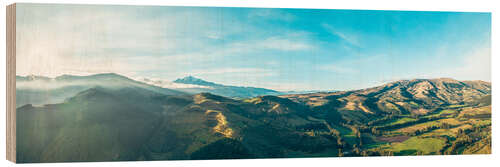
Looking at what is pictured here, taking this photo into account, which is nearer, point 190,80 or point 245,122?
point 190,80

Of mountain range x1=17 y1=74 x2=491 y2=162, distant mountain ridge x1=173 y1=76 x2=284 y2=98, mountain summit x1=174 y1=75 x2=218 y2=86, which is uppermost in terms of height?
mountain summit x1=174 y1=75 x2=218 y2=86

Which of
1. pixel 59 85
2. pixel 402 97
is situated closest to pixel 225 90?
pixel 59 85

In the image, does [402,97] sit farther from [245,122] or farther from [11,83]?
[11,83]

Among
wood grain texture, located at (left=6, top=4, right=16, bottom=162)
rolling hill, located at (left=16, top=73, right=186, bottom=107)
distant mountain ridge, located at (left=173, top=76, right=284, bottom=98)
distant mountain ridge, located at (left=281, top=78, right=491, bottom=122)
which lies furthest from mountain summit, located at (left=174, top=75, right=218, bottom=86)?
wood grain texture, located at (left=6, top=4, right=16, bottom=162)

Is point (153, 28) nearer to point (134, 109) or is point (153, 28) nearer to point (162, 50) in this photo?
point (162, 50)

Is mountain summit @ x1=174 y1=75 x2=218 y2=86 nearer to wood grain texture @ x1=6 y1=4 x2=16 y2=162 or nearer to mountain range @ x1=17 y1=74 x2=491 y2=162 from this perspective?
mountain range @ x1=17 y1=74 x2=491 y2=162

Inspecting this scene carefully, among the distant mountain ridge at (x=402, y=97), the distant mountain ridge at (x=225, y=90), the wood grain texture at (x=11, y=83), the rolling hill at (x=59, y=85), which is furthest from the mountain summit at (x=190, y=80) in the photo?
the wood grain texture at (x=11, y=83)
